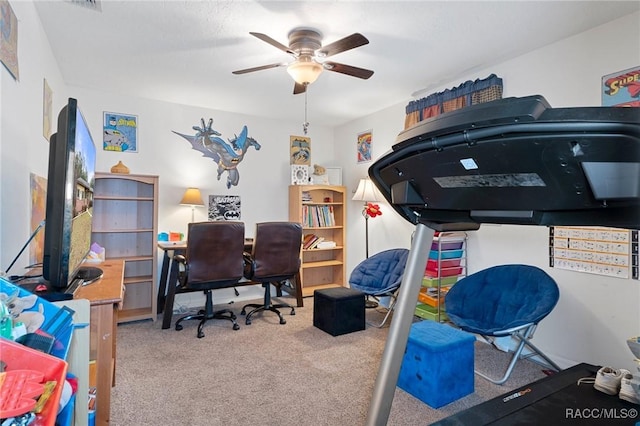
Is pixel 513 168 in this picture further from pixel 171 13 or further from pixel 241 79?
pixel 241 79

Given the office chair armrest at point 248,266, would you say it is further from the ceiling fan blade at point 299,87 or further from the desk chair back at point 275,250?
the ceiling fan blade at point 299,87

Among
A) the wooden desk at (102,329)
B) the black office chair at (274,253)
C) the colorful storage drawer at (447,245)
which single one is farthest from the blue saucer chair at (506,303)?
the wooden desk at (102,329)

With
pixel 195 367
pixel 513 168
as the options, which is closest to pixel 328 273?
pixel 195 367

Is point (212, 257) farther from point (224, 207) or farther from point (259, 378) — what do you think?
point (224, 207)

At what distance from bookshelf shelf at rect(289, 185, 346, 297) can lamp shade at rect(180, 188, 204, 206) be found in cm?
124

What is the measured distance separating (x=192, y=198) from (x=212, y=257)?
105 centimetres

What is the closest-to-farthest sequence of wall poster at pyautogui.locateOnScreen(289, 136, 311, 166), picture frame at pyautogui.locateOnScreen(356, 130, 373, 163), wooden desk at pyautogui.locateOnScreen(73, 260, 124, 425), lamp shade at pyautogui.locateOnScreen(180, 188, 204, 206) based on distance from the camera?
wooden desk at pyautogui.locateOnScreen(73, 260, 124, 425), lamp shade at pyautogui.locateOnScreen(180, 188, 204, 206), picture frame at pyautogui.locateOnScreen(356, 130, 373, 163), wall poster at pyautogui.locateOnScreen(289, 136, 311, 166)

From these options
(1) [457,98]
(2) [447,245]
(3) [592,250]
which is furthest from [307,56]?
(3) [592,250]

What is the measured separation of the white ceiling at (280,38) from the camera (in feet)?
7.06

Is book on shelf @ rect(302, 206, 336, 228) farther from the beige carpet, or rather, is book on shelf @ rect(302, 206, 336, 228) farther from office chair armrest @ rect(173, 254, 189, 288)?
office chair armrest @ rect(173, 254, 189, 288)

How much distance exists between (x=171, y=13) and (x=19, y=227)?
1.53m

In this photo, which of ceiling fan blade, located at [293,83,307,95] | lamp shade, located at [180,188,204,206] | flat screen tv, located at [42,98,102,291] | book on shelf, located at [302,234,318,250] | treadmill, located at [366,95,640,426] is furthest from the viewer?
book on shelf, located at [302,234,318,250]

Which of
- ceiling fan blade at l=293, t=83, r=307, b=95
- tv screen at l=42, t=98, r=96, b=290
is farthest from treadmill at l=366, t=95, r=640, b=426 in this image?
ceiling fan blade at l=293, t=83, r=307, b=95

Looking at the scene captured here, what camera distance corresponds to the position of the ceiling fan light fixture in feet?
8.07
